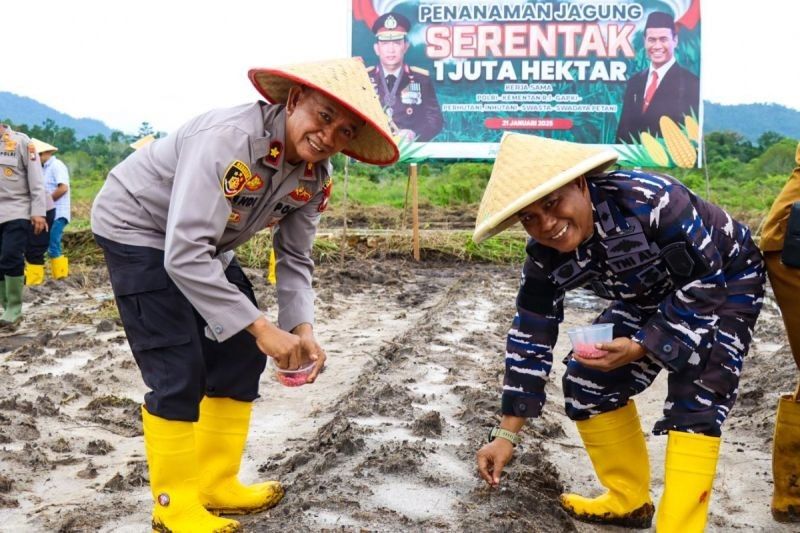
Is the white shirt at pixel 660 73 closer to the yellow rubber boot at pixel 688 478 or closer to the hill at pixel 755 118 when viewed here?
the yellow rubber boot at pixel 688 478

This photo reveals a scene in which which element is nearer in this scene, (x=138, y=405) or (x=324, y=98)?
(x=324, y=98)

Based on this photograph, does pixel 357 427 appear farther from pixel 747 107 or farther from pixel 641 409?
pixel 747 107

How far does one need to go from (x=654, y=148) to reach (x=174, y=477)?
9.01 m

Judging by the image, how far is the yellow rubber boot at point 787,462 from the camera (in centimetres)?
297

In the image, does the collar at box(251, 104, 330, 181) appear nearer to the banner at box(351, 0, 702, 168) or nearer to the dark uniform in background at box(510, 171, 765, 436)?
the dark uniform in background at box(510, 171, 765, 436)

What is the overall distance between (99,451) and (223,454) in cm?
110

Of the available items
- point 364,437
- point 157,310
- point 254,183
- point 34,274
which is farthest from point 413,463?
point 34,274

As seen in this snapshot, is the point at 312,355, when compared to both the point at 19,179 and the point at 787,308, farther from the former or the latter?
the point at 19,179

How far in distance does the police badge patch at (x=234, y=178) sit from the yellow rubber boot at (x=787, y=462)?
6.21ft

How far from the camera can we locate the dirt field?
2891 millimetres

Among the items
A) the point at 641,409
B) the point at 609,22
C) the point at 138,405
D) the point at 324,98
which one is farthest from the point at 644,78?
the point at 324,98

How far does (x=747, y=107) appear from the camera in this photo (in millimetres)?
47812

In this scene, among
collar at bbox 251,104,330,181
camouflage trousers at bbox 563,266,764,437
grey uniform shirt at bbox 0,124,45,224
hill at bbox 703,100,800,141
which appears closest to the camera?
collar at bbox 251,104,330,181

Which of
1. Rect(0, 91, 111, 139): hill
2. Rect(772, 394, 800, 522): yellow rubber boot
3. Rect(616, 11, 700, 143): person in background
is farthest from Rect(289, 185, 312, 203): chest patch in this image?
Rect(0, 91, 111, 139): hill
